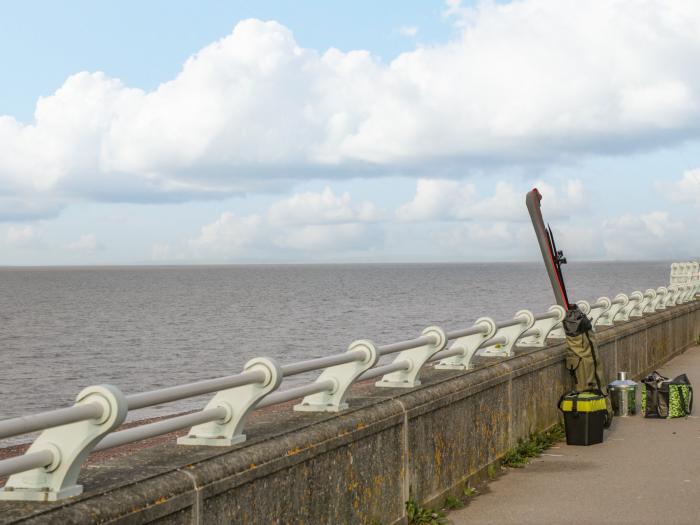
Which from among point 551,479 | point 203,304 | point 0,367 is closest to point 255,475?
point 551,479

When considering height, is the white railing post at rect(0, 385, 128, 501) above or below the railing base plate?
above

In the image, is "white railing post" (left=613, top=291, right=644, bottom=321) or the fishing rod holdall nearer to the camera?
the fishing rod holdall

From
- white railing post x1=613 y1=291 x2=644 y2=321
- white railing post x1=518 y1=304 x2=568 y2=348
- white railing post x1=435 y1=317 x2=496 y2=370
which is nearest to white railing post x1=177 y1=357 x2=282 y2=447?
white railing post x1=435 y1=317 x2=496 y2=370

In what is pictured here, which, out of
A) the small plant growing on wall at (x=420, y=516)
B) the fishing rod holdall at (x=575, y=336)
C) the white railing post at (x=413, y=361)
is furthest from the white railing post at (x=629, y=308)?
the small plant growing on wall at (x=420, y=516)

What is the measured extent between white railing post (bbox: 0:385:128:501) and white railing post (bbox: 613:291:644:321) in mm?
12908

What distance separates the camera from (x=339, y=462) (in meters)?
6.07

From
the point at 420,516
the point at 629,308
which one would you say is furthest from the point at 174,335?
the point at 420,516

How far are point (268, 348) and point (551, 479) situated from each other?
137 ft

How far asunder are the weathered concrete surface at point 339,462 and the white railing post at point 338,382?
4.6 inches

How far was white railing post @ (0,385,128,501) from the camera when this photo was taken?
410 centimetres

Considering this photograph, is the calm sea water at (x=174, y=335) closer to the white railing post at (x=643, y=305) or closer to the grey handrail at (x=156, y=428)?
the white railing post at (x=643, y=305)

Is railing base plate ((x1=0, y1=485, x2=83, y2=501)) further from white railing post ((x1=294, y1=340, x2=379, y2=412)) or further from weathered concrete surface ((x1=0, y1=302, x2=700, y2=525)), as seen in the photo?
white railing post ((x1=294, y1=340, x2=379, y2=412))

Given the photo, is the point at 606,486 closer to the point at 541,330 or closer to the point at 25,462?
the point at 541,330

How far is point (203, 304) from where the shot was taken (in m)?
99.8
